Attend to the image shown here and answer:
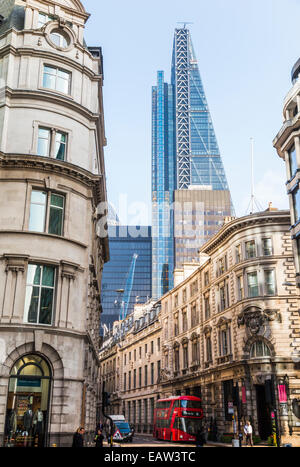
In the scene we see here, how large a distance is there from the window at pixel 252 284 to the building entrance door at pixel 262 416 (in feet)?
28.1

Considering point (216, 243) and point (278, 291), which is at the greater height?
point (216, 243)

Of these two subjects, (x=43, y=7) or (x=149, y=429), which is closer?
(x=43, y=7)

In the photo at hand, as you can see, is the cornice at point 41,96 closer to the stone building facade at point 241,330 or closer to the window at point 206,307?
the stone building facade at point 241,330

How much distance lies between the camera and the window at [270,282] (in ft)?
157

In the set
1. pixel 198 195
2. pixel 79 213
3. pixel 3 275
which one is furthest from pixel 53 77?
pixel 198 195

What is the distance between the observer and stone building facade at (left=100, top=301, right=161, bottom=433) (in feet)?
251

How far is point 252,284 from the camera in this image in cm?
4884

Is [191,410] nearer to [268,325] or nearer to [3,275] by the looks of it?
[268,325]

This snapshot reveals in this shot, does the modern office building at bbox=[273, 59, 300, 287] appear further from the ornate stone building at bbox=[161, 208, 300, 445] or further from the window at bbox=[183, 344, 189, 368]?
the window at bbox=[183, 344, 189, 368]

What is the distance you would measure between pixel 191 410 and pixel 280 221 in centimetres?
1969

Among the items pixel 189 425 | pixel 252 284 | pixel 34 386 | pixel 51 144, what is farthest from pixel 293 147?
pixel 34 386

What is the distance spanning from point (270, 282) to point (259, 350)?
21.2 feet

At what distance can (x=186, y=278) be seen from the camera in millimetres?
66688

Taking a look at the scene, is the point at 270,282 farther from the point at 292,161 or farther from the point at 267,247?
the point at 292,161
